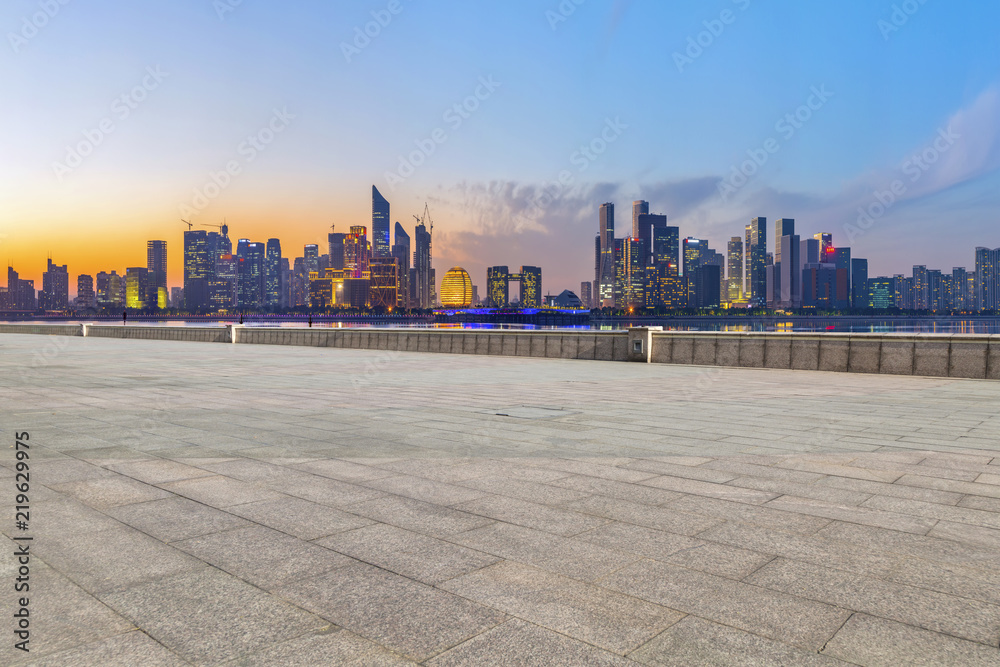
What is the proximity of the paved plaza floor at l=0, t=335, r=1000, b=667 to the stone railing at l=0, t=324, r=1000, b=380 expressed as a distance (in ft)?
25.4

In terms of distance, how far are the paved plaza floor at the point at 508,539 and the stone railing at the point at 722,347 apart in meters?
7.73

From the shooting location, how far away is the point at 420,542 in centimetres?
457

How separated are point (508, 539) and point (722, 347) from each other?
57.1 ft

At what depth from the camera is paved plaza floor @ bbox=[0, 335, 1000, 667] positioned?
3217mm

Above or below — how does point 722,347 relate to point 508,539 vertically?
above

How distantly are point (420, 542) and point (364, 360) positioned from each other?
63.8ft

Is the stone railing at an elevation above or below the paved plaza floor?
above

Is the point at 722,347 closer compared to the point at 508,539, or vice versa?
the point at 508,539

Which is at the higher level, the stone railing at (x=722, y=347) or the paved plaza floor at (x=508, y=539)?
the stone railing at (x=722, y=347)

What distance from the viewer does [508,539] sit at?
463cm

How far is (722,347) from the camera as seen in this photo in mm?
20656

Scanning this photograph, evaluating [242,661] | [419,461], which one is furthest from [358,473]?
[242,661]

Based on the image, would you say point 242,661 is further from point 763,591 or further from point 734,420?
point 734,420

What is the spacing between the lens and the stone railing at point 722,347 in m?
17.0
